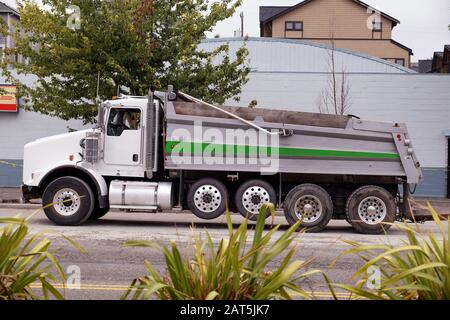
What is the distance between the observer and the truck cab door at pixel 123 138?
13.9 meters

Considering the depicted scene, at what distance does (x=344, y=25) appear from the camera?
48594 mm

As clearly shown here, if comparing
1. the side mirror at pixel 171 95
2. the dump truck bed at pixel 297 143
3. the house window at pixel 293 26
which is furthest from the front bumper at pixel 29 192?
the house window at pixel 293 26

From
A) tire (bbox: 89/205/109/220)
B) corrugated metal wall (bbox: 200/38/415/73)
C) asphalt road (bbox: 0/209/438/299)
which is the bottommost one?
asphalt road (bbox: 0/209/438/299)

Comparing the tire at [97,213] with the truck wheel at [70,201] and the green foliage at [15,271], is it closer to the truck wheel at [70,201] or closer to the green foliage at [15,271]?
the truck wheel at [70,201]

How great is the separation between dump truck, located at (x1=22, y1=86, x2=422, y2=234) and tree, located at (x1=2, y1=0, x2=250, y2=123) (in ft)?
16.8

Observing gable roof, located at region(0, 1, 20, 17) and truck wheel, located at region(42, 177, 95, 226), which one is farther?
gable roof, located at region(0, 1, 20, 17)

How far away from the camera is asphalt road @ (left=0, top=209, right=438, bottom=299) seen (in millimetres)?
7762

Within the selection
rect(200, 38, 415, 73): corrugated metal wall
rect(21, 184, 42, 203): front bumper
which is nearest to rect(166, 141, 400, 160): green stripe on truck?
rect(21, 184, 42, 203): front bumper

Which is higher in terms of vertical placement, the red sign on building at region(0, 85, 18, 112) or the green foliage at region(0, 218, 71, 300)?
the red sign on building at region(0, 85, 18, 112)

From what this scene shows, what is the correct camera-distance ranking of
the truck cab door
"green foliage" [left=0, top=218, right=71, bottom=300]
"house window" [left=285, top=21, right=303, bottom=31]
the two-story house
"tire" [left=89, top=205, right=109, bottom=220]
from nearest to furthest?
1. "green foliage" [left=0, top=218, right=71, bottom=300]
2. the truck cab door
3. "tire" [left=89, top=205, right=109, bottom=220]
4. the two-story house
5. "house window" [left=285, top=21, right=303, bottom=31]

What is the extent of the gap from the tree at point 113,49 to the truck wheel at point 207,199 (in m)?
5.92

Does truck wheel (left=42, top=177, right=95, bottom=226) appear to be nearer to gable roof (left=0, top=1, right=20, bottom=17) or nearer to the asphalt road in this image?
the asphalt road

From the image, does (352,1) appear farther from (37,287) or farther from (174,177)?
(37,287)

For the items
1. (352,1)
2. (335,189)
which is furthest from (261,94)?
(352,1)
